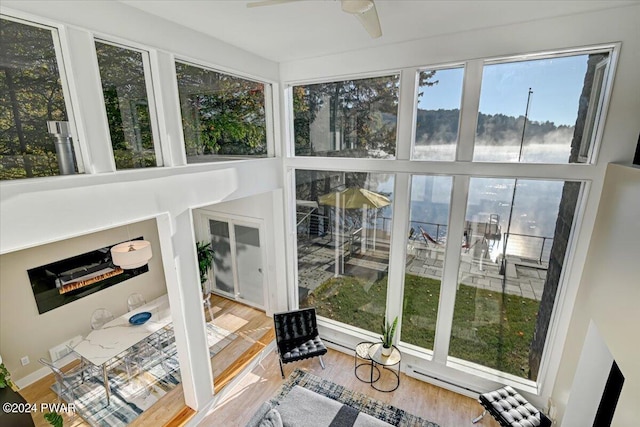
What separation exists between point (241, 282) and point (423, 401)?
410cm

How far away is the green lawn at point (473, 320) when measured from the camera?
12.8 feet

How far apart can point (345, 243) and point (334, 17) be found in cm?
315

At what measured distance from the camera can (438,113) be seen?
375 cm

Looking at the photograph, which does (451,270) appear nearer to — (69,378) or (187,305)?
(187,305)

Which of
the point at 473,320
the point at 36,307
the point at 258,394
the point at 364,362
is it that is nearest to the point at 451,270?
the point at 473,320

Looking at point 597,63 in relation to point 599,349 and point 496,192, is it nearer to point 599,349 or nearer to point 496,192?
point 496,192

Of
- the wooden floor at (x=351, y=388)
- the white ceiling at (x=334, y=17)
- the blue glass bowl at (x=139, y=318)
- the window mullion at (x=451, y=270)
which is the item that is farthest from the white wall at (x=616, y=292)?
the blue glass bowl at (x=139, y=318)

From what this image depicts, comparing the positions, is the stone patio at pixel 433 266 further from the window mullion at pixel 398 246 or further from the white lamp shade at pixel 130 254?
the white lamp shade at pixel 130 254

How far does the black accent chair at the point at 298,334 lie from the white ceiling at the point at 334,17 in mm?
4106

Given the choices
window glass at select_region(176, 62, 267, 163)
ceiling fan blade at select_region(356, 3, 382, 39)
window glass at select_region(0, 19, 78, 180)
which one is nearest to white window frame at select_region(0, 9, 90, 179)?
window glass at select_region(0, 19, 78, 180)

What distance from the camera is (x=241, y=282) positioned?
6438mm

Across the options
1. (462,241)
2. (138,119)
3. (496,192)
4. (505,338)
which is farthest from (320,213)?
(505,338)

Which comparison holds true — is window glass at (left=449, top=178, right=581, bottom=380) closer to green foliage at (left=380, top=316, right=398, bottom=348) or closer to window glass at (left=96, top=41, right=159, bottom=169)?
green foliage at (left=380, top=316, right=398, bottom=348)

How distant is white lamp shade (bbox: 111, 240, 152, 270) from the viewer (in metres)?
4.07
